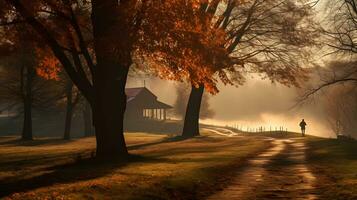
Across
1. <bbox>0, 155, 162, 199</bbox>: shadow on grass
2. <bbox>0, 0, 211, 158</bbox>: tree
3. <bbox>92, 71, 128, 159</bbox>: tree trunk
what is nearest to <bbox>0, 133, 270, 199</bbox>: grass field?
<bbox>0, 155, 162, 199</bbox>: shadow on grass

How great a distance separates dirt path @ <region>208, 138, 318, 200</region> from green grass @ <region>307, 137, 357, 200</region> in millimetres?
364

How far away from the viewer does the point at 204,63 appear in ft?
81.5

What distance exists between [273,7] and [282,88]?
12202 cm

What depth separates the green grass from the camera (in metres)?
14.6

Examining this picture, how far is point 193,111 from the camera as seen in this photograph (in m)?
47.9

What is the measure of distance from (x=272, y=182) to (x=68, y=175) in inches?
273

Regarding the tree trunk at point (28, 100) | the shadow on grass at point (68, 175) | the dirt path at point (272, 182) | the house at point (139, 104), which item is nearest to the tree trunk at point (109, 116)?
the shadow on grass at point (68, 175)

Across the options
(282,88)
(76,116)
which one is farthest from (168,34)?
(282,88)

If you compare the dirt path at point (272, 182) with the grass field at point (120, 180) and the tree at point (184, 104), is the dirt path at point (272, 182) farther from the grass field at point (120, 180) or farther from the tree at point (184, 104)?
the tree at point (184, 104)

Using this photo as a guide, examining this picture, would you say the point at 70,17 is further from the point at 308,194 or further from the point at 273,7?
the point at 273,7

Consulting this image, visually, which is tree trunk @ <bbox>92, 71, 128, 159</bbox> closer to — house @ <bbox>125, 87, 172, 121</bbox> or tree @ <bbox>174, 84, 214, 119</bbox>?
house @ <bbox>125, 87, 172, 121</bbox>

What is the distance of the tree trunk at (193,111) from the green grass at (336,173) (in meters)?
19.3

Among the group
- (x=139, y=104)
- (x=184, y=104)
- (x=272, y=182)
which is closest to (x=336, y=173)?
(x=272, y=182)

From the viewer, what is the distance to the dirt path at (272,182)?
1460cm
